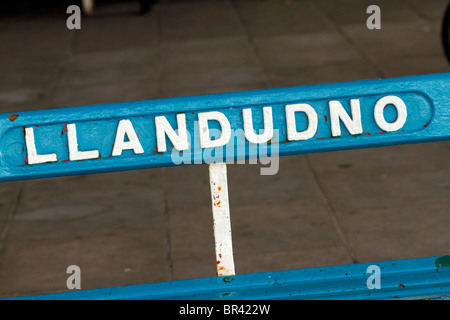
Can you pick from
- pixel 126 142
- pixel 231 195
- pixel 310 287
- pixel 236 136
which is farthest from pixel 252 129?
pixel 231 195

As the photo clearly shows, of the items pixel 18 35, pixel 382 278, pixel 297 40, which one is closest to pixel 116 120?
pixel 382 278

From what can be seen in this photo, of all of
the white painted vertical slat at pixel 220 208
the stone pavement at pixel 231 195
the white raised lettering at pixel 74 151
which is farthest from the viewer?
the stone pavement at pixel 231 195

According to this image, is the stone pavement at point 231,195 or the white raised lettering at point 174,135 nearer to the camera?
the white raised lettering at point 174,135

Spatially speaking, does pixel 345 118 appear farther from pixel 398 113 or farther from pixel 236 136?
pixel 236 136

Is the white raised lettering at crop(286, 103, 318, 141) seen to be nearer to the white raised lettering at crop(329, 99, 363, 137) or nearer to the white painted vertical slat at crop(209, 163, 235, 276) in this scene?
the white raised lettering at crop(329, 99, 363, 137)

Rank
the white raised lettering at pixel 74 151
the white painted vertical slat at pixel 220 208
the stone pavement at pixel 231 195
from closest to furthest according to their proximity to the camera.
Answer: the white raised lettering at pixel 74 151 → the white painted vertical slat at pixel 220 208 → the stone pavement at pixel 231 195

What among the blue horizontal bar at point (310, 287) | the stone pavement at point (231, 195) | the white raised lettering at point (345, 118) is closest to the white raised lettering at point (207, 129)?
the white raised lettering at point (345, 118)

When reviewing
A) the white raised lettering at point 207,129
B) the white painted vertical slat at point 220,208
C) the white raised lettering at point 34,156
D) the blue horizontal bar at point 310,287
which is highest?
the white raised lettering at point 207,129

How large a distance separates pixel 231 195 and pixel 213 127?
2.29 m

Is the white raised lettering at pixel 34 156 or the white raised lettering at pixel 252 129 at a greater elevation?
the white raised lettering at pixel 252 129

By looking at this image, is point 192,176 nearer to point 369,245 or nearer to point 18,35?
point 369,245

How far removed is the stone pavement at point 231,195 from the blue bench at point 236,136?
1192 millimetres

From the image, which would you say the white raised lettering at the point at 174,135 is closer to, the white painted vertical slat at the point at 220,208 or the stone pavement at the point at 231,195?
the white painted vertical slat at the point at 220,208

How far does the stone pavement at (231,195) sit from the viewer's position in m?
3.84
